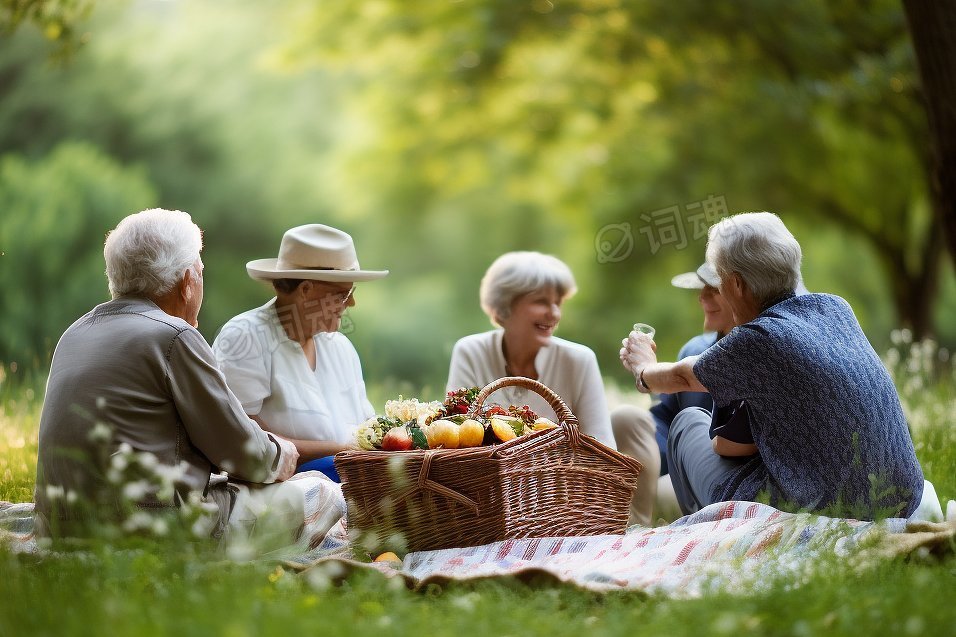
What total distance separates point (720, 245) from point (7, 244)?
14.5 meters

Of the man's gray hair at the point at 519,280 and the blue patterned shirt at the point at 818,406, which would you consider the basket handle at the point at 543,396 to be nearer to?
the blue patterned shirt at the point at 818,406

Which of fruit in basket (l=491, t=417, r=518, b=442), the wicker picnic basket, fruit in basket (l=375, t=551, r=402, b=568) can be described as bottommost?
fruit in basket (l=375, t=551, r=402, b=568)

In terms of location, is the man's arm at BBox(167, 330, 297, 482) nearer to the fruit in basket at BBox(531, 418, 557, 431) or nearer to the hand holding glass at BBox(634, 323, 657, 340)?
the fruit in basket at BBox(531, 418, 557, 431)

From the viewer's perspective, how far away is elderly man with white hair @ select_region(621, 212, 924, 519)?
364 cm

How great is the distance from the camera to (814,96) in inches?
451

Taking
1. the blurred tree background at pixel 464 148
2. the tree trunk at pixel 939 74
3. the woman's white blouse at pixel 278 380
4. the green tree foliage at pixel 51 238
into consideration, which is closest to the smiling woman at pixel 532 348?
the woman's white blouse at pixel 278 380

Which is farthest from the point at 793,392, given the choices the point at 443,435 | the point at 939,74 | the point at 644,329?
the point at 939,74

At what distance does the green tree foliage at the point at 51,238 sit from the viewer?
1627cm

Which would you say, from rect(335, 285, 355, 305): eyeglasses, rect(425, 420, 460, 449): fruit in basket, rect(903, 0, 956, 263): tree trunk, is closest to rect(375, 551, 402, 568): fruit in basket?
rect(425, 420, 460, 449): fruit in basket

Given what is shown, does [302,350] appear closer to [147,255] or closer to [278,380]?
[278,380]

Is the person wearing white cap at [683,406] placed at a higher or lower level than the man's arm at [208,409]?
lower

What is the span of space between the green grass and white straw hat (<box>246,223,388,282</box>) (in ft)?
5.12

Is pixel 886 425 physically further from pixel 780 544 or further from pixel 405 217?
pixel 405 217

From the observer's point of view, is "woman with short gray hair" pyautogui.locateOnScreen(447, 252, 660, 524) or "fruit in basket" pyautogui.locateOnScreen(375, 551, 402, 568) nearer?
"fruit in basket" pyautogui.locateOnScreen(375, 551, 402, 568)
